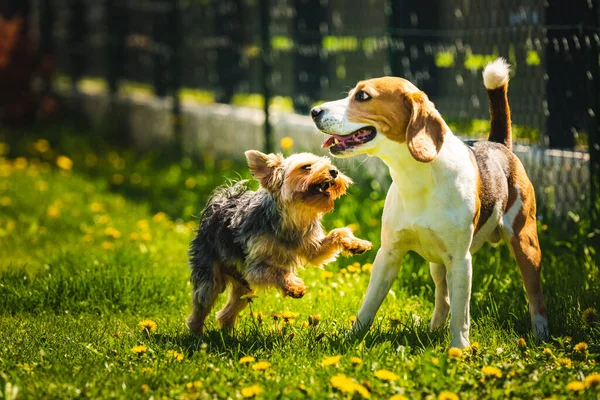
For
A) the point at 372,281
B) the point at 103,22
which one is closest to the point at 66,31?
the point at 103,22

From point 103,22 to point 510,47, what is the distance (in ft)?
32.1

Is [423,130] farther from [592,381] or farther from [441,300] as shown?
[592,381]

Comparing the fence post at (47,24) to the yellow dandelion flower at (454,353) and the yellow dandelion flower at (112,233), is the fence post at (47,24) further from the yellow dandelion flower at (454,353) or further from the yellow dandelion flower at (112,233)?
the yellow dandelion flower at (454,353)

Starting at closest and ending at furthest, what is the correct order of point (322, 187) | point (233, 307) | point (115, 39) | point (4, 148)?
point (322, 187), point (233, 307), point (4, 148), point (115, 39)

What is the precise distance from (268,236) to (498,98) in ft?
4.68

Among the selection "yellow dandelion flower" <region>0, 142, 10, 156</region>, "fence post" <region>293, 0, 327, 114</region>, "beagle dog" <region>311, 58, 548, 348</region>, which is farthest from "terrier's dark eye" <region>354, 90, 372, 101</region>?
"yellow dandelion flower" <region>0, 142, 10, 156</region>

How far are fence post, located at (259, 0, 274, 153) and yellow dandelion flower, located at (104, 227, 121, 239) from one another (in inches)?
80.2

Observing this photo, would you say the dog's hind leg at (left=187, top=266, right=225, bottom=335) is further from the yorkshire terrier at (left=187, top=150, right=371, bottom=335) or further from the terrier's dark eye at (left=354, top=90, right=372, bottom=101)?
the terrier's dark eye at (left=354, top=90, right=372, bottom=101)

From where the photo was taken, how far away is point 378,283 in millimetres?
4531

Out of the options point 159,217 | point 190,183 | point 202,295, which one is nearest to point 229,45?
point 190,183

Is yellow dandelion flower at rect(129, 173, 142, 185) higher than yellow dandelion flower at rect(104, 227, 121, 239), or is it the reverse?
yellow dandelion flower at rect(129, 173, 142, 185)

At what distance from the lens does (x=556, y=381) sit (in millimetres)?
3850

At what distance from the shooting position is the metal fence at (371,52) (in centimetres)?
634

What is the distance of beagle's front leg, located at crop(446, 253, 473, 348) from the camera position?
169 inches
